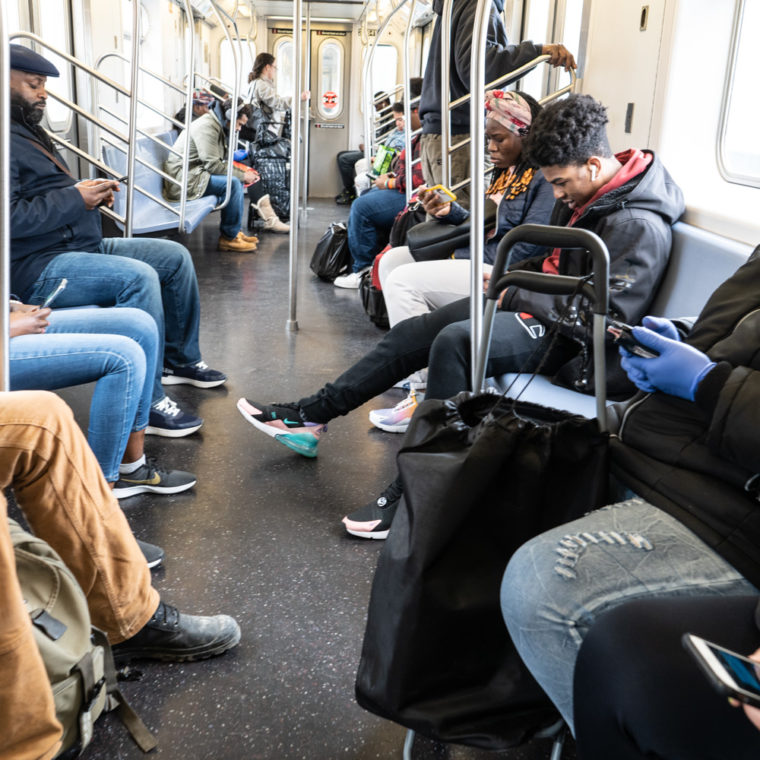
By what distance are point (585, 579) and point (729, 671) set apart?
0.37 metres

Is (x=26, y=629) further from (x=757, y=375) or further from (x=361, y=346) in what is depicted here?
(x=361, y=346)

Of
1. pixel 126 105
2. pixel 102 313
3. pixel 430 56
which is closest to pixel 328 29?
pixel 126 105

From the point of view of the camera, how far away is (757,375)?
1.17 m

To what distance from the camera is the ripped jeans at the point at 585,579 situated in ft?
3.63

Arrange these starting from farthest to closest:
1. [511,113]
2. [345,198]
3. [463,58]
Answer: [345,198], [463,58], [511,113]

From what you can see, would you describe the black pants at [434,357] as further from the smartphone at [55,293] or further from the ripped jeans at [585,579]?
the ripped jeans at [585,579]

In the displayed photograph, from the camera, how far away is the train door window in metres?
5.43

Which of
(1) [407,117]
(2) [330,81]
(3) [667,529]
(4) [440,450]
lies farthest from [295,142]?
(2) [330,81]

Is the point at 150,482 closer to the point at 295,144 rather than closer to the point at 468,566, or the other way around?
the point at 468,566

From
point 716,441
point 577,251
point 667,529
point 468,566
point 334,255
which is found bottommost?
point 334,255

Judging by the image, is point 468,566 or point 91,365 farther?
point 91,365

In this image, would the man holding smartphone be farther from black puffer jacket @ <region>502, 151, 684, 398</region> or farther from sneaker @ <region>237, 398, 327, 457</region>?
black puffer jacket @ <region>502, 151, 684, 398</region>

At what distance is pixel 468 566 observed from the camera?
127 centimetres

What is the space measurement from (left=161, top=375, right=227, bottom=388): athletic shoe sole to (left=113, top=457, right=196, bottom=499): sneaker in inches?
37.7
